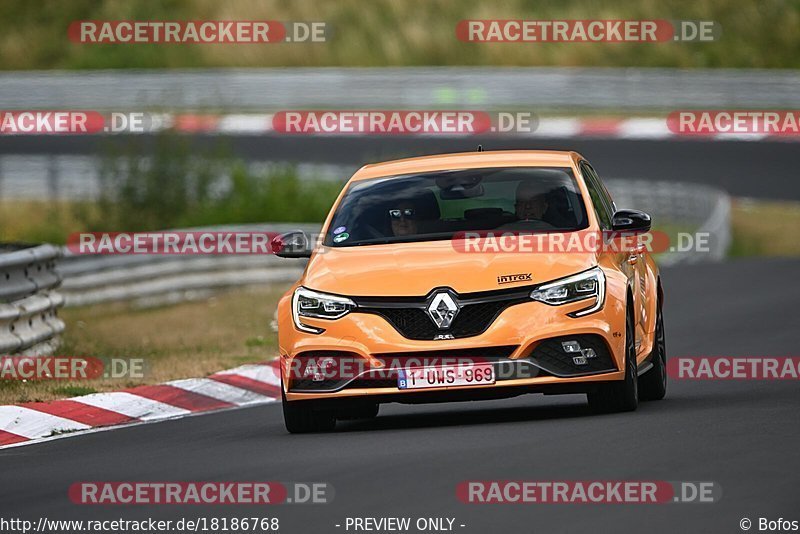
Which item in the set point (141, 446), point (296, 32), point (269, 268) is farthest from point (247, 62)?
point (141, 446)

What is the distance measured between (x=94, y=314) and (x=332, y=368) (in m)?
10.9

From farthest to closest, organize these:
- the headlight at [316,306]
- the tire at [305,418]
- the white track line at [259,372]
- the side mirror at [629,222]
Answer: the white track line at [259,372], the side mirror at [629,222], the tire at [305,418], the headlight at [316,306]

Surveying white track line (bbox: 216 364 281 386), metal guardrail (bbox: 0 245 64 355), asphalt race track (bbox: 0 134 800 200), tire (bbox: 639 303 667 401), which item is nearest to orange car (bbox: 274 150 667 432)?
tire (bbox: 639 303 667 401)

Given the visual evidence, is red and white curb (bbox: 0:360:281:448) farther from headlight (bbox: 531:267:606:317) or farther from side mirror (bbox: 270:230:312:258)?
headlight (bbox: 531:267:606:317)

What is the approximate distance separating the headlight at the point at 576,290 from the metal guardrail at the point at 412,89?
94.9ft

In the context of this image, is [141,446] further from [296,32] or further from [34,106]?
[296,32]

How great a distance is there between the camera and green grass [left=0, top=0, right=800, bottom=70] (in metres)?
51.6

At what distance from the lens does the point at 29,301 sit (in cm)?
1488

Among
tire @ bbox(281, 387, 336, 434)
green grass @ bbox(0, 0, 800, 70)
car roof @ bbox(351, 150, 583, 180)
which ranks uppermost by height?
green grass @ bbox(0, 0, 800, 70)

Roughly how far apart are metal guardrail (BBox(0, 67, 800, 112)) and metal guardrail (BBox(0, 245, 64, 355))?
23581mm

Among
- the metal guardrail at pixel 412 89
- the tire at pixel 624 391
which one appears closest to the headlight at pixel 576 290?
the tire at pixel 624 391

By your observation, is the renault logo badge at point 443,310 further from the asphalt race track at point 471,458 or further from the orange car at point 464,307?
the asphalt race track at point 471,458

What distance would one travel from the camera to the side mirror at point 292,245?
1168 centimetres

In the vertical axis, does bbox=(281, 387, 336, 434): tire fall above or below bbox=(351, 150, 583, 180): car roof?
below
